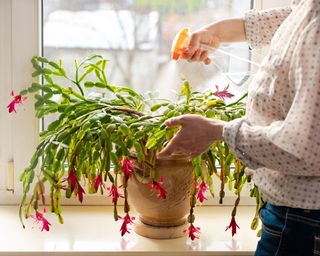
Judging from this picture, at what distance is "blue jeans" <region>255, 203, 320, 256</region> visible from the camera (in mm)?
986

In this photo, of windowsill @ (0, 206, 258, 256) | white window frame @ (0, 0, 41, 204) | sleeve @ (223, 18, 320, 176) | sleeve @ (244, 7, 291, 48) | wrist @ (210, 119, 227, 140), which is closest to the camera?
sleeve @ (223, 18, 320, 176)

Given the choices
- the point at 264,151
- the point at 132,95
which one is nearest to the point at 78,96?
the point at 132,95

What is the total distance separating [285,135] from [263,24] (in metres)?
0.41

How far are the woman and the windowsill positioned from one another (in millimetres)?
260

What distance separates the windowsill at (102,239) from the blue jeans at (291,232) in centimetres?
28

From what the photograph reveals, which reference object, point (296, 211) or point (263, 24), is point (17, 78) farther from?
point (296, 211)

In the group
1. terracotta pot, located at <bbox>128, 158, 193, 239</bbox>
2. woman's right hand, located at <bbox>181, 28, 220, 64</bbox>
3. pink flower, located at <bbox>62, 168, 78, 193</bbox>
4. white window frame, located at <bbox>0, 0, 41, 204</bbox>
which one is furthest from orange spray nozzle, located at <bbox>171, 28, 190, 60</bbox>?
white window frame, located at <bbox>0, 0, 41, 204</bbox>

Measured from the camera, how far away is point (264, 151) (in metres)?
0.91

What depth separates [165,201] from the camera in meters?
1.32

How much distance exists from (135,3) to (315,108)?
0.82m

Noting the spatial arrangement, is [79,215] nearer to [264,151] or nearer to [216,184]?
[216,184]

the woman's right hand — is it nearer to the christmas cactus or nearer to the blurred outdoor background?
the christmas cactus

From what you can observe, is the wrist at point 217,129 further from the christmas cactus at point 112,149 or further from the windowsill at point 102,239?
the windowsill at point 102,239

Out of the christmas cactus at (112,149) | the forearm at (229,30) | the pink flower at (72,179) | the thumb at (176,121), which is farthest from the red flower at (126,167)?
the forearm at (229,30)
